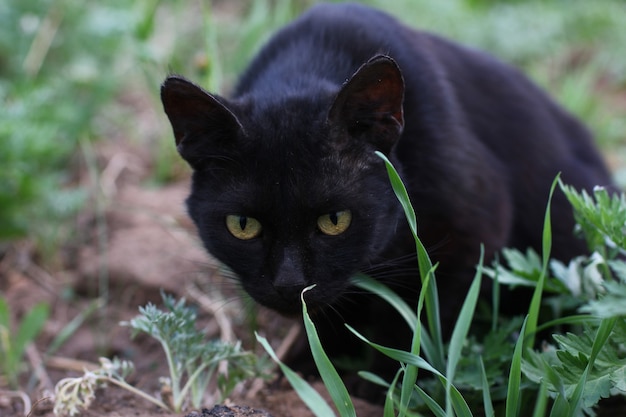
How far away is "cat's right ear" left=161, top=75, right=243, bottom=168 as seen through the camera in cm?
171

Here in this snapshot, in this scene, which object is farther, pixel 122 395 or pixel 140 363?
pixel 140 363

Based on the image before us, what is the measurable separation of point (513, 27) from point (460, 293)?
3374 mm

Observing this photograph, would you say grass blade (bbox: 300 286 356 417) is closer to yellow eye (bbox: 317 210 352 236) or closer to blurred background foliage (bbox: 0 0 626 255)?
yellow eye (bbox: 317 210 352 236)

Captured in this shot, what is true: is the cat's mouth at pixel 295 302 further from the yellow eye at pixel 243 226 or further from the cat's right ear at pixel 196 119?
the cat's right ear at pixel 196 119

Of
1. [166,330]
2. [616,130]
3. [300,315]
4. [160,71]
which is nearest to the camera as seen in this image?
[166,330]

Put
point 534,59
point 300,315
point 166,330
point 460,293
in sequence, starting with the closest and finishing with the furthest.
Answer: point 166,330 → point 300,315 → point 460,293 → point 534,59

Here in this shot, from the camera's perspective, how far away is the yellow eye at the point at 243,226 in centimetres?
180

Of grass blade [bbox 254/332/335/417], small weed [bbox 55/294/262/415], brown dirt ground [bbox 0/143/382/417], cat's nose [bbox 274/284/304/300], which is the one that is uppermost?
cat's nose [bbox 274/284/304/300]

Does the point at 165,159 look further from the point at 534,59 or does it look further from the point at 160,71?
the point at 534,59

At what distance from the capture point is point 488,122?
8.32 ft

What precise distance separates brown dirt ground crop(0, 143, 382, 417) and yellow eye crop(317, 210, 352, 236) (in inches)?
19.8

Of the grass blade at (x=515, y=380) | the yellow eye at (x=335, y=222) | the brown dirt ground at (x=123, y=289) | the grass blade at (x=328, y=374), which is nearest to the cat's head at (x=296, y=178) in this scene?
the yellow eye at (x=335, y=222)

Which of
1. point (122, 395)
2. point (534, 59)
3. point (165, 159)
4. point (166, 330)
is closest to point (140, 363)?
point (122, 395)

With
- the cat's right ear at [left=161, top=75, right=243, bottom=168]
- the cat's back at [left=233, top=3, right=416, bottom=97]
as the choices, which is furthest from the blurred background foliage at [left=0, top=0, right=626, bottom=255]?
the cat's right ear at [left=161, top=75, right=243, bottom=168]
